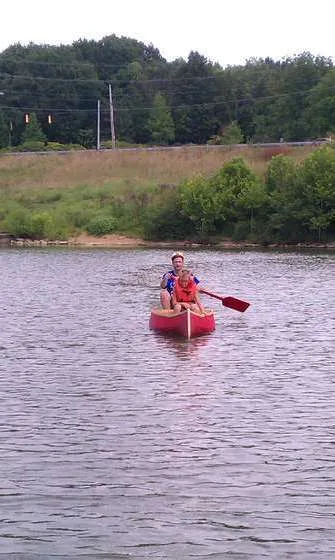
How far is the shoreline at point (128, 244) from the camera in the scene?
67312 millimetres

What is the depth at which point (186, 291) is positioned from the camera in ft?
81.6

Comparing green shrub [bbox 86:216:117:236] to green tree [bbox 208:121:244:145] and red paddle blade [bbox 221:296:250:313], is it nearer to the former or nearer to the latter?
green tree [bbox 208:121:244:145]

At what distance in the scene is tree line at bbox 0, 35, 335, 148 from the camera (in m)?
102

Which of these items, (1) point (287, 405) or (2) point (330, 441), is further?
(1) point (287, 405)

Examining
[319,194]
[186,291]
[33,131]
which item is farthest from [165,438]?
[33,131]

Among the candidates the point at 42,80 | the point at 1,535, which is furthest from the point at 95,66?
the point at 1,535

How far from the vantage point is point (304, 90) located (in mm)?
100125

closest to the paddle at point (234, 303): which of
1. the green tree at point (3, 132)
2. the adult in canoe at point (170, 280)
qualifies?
the adult in canoe at point (170, 280)

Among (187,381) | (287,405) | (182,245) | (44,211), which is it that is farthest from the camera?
(44,211)

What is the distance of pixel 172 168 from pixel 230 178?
11.0m

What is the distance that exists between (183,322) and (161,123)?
9090 cm

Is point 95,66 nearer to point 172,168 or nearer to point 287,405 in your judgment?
point 172,168

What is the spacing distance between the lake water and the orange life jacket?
4.00 ft

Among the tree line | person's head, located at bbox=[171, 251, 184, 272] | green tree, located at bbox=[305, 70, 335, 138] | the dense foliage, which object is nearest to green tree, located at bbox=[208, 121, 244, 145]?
the tree line
